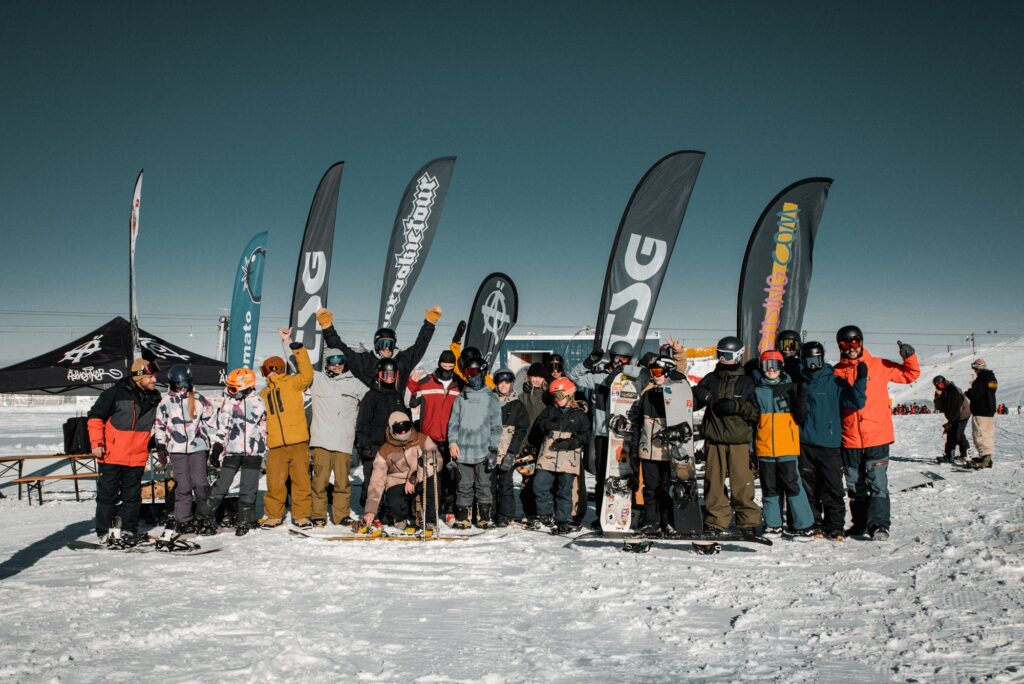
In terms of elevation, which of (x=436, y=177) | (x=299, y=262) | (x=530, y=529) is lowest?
(x=530, y=529)

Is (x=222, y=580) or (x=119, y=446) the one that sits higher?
(x=119, y=446)

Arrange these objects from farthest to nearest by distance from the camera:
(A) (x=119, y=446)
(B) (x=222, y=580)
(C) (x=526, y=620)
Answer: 1. (A) (x=119, y=446)
2. (B) (x=222, y=580)
3. (C) (x=526, y=620)

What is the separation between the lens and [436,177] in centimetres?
1114

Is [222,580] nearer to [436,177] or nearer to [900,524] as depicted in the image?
[900,524]

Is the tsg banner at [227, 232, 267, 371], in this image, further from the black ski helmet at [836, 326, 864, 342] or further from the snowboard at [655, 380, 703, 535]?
the black ski helmet at [836, 326, 864, 342]

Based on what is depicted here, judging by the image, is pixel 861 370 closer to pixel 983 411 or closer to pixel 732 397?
pixel 732 397

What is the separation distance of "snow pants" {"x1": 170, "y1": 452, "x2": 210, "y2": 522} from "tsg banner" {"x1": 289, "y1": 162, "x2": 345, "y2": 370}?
4.19m

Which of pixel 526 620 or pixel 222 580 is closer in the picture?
pixel 526 620

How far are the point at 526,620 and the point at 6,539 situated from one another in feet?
18.7

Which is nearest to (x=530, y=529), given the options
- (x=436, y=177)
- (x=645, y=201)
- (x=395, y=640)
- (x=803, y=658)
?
(x=395, y=640)

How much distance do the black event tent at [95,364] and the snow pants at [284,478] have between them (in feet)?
15.1

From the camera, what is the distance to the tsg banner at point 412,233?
10.9 meters

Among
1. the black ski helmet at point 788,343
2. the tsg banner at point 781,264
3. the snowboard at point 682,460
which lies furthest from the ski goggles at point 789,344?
the tsg banner at point 781,264

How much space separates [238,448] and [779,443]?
17.7 feet
